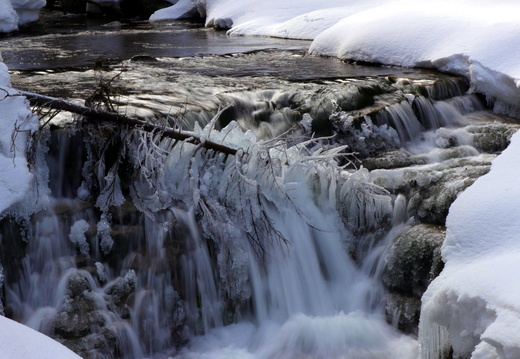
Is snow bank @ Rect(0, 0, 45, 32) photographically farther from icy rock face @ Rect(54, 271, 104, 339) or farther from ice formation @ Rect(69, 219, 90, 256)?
icy rock face @ Rect(54, 271, 104, 339)

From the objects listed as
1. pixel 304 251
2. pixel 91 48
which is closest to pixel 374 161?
pixel 304 251

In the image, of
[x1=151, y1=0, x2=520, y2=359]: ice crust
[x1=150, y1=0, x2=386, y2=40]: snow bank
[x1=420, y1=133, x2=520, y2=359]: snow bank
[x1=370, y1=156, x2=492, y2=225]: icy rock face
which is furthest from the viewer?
[x1=150, y1=0, x2=386, y2=40]: snow bank

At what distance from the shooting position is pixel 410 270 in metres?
4.62

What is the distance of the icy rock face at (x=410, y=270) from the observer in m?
4.52

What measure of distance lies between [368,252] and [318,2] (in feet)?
27.5

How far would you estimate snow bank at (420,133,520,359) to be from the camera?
3.34 m

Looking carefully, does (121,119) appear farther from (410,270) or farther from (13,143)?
(410,270)

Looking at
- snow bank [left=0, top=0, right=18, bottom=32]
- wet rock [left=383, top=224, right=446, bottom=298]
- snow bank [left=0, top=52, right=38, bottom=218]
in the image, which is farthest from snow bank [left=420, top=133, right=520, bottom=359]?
snow bank [left=0, top=0, right=18, bottom=32]

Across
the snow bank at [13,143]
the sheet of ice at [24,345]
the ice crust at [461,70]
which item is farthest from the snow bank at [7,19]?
the sheet of ice at [24,345]

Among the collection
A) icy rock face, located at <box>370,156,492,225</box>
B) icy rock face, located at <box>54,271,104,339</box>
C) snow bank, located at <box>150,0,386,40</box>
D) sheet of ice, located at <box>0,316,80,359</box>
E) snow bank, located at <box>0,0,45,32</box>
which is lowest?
icy rock face, located at <box>54,271,104,339</box>

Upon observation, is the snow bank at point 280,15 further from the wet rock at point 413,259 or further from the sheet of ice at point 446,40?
the wet rock at point 413,259

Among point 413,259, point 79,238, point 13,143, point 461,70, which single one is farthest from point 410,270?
point 461,70

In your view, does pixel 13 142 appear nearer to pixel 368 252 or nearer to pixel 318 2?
pixel 368 252

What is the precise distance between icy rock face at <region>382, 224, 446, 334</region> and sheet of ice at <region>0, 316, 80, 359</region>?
265 cm
